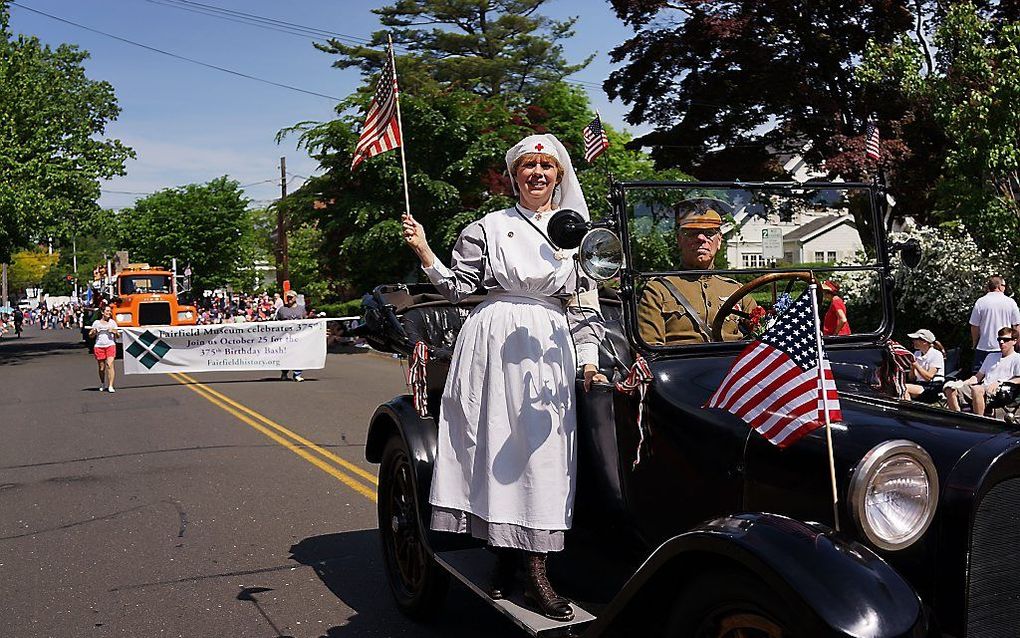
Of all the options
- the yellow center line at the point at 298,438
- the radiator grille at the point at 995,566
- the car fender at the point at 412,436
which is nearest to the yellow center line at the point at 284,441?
the yellow center line at the point at 298,438

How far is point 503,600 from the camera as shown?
368 cm

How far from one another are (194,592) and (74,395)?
12695 mm

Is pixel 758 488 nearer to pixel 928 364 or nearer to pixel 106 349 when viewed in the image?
pixel 928 364

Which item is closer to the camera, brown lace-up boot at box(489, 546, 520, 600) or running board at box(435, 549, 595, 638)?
running board at box(435, 549, 595, 638)

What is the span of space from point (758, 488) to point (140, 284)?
101 ft

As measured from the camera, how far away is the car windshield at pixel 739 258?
3637mm

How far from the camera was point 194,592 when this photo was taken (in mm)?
5207

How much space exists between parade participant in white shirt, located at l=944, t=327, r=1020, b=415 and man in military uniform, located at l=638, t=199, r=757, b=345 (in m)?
4.71

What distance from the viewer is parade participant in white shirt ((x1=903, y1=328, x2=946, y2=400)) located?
25.7ft

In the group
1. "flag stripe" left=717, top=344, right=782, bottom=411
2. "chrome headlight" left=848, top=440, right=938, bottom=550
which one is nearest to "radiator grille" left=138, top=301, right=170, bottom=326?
"flag stripe" left=717, top=344, right=782, bottom=411

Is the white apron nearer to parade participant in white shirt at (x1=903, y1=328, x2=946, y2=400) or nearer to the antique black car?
the antique black car

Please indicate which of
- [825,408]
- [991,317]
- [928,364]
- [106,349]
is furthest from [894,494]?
[106,349]

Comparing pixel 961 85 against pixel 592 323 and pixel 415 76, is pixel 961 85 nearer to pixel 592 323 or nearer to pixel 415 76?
pixel 592 323

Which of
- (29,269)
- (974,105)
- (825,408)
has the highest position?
(29,269)
